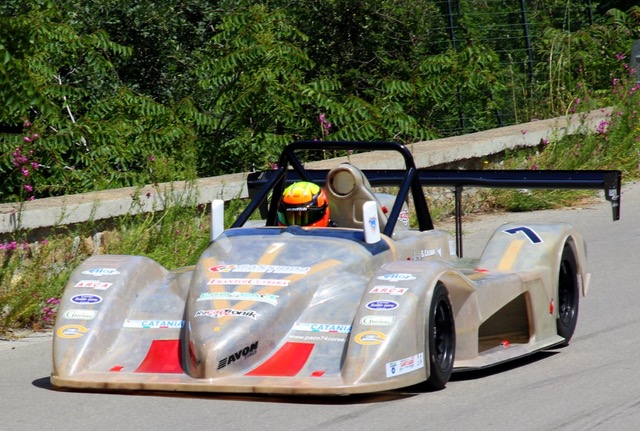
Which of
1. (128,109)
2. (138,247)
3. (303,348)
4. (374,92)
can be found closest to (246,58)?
(128,109)

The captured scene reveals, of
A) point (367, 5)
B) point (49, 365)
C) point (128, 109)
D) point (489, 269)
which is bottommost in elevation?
point (49, 365)

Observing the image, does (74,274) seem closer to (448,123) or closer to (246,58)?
(246,58)

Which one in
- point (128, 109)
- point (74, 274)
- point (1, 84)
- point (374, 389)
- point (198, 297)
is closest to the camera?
point (374, 389)

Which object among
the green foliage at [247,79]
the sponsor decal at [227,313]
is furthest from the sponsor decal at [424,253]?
the green foliage at [247,79]

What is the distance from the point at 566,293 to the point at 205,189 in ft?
12.3

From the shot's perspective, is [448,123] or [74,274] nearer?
[74,274]

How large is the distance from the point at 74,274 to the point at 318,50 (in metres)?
9.95

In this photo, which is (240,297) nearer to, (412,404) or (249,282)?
(249,282)

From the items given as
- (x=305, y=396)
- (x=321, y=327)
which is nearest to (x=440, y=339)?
(x=321, y=327)

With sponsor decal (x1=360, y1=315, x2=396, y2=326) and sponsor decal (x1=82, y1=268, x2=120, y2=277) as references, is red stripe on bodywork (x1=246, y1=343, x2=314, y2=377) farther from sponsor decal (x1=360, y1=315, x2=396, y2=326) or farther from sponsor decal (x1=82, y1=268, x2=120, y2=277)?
sponsor decal (x1=82, y1=268, x2=120, y2=277)

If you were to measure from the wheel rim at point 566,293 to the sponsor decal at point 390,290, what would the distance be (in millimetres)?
1870

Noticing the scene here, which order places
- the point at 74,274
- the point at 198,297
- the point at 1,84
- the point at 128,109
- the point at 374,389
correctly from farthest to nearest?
1. the point at 128,109
2. the point at 1,84
3. the point at 74,274
4. the point at 198,297
5. the point at 374,389

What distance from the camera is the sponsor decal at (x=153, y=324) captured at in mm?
7043

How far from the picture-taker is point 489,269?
7.71 meters
